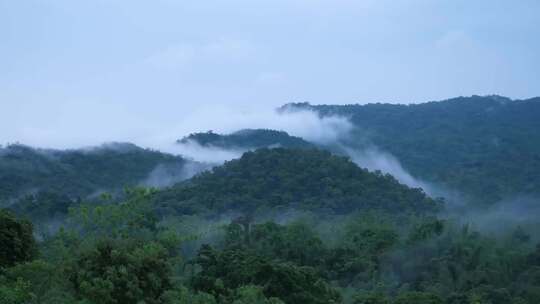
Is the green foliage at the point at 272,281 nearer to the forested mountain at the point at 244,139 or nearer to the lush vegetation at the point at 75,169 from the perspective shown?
the lush vegetation at the point at 75,169

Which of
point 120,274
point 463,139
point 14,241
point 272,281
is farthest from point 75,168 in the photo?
point 120,274

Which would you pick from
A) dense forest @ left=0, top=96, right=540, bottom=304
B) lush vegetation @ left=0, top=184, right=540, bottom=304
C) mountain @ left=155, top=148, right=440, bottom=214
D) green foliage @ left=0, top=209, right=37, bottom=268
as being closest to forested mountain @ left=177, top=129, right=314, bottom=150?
dense forest @ left=0, top=96, right=540, bottom=304

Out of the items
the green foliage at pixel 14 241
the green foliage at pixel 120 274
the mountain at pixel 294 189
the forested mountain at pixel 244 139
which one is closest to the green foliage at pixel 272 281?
the green foliage at pixel 120 274

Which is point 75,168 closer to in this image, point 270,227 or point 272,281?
point 270,227

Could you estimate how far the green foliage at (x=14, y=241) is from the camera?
22406 millimetres

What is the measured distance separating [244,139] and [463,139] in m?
27.6

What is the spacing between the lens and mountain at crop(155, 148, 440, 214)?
56562 millimetres

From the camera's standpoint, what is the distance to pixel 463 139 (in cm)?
9656

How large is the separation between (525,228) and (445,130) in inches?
2267

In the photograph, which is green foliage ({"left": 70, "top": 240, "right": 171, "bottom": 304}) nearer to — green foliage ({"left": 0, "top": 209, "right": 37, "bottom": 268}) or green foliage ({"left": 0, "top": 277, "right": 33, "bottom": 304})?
green foliage ({"left": 0, "top": 277, "right": 33, "bottom": 304})

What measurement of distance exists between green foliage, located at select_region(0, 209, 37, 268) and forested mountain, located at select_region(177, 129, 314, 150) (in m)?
70.0

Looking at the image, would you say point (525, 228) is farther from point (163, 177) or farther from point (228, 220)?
point (163, 177)

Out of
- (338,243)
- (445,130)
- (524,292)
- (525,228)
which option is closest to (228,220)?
(338,243)

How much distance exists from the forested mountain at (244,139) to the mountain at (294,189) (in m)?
31.0
